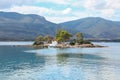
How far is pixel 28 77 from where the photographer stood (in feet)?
229

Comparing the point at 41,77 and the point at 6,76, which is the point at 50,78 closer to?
the point at 41,77

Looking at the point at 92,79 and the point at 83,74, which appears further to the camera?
the point at 83,74

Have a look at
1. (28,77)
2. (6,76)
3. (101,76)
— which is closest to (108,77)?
Result: (101,76)

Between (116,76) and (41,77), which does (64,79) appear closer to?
(41,77)

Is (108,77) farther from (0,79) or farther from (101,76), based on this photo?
A: (0,79)

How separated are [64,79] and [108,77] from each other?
34.5ft

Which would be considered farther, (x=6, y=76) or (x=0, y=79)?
(x=6, y=76)

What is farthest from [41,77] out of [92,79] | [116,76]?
[116,76]

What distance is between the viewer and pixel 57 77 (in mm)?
69375

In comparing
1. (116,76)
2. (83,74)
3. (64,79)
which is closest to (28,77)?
(64,79)

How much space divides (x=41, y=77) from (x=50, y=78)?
2858mm

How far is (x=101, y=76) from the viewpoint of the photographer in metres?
71.6

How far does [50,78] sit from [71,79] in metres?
4.71

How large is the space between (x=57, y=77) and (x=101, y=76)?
1043 centimetres
